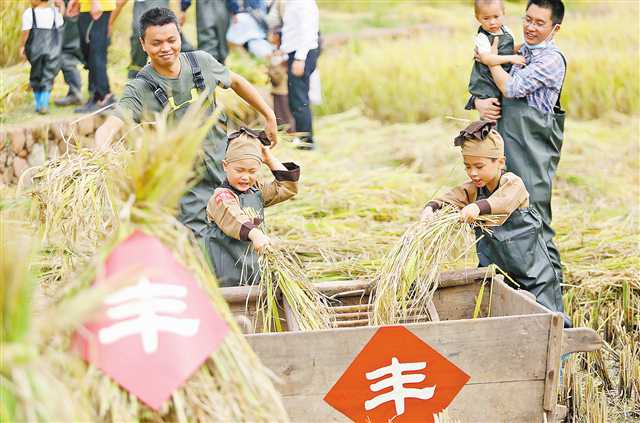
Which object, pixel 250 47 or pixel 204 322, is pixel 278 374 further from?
pixel 250 47

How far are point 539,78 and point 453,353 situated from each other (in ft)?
Answer: 5.16

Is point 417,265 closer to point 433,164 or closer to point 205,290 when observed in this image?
point 205,290

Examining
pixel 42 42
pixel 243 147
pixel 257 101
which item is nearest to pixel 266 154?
pixel 243 147

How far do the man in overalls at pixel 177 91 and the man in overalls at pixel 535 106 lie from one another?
1.03 meters

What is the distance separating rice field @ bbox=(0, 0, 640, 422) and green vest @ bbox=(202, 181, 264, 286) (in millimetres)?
250

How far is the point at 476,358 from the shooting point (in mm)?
3078

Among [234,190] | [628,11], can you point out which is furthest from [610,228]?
[628,11]

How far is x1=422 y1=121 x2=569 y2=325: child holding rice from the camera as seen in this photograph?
3.73 m

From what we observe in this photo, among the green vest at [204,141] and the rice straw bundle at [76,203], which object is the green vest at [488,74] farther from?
the rice straw bundle at [76,203]

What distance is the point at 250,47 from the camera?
26.0ft

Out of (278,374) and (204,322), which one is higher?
(204,322)

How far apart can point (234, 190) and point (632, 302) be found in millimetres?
2099

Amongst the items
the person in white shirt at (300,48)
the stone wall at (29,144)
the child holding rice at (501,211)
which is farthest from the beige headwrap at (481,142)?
the person in white shirt at (300,48)

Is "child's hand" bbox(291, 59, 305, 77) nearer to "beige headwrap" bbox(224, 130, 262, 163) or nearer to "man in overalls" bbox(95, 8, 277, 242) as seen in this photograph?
"man in overalls" bbox(95, 8, 277, 242)
